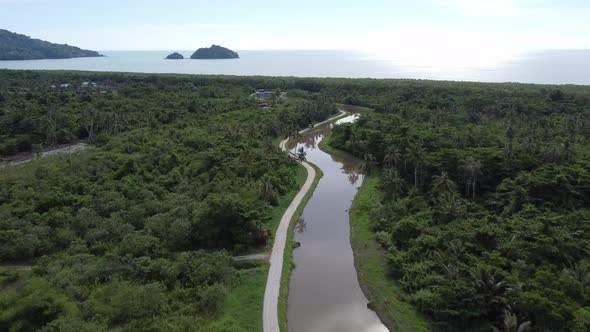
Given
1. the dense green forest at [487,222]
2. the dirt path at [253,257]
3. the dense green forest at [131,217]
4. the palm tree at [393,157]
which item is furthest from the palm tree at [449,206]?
the dirt path at [253,257]

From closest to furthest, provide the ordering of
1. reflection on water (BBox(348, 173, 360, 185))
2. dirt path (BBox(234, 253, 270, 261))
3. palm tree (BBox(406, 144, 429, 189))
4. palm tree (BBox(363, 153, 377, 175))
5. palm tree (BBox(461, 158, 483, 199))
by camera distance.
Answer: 1. dirt path (BBox(234, 253, 270, 261))
2. palm tree (BBox(461, 158, 483, 199))
3. palm tree (BBox(406, 144, 429, 189))
4. reflection on water (BBox(348, 173, 360, 185))
5. palm tree (BBox(363, 153, 377, 175))

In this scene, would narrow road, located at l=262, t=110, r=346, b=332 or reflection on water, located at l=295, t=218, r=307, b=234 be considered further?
reflection on water, located at l=295, t=218, r=307, b=234

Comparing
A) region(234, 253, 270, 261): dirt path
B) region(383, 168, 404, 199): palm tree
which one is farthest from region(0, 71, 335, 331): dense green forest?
region(383, 168, 404, 199): palm tree

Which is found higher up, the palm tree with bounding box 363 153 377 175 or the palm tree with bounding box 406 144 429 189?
the palm tree with bounding box 406 144 429 189

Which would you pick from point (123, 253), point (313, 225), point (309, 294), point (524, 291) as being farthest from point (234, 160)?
point (524, 291)

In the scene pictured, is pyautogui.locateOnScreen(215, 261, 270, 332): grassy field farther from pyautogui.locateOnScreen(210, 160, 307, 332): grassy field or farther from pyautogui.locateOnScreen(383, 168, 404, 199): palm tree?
pyautogui.locateOnScreen(383, 168, 404, 199): palm tree

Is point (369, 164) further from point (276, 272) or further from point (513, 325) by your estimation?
point (513, 325)

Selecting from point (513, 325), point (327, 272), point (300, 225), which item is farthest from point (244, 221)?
point (513, 325)

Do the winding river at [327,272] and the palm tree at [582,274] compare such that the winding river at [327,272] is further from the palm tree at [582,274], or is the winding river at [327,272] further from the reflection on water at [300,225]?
the palm tree at [582,274]
